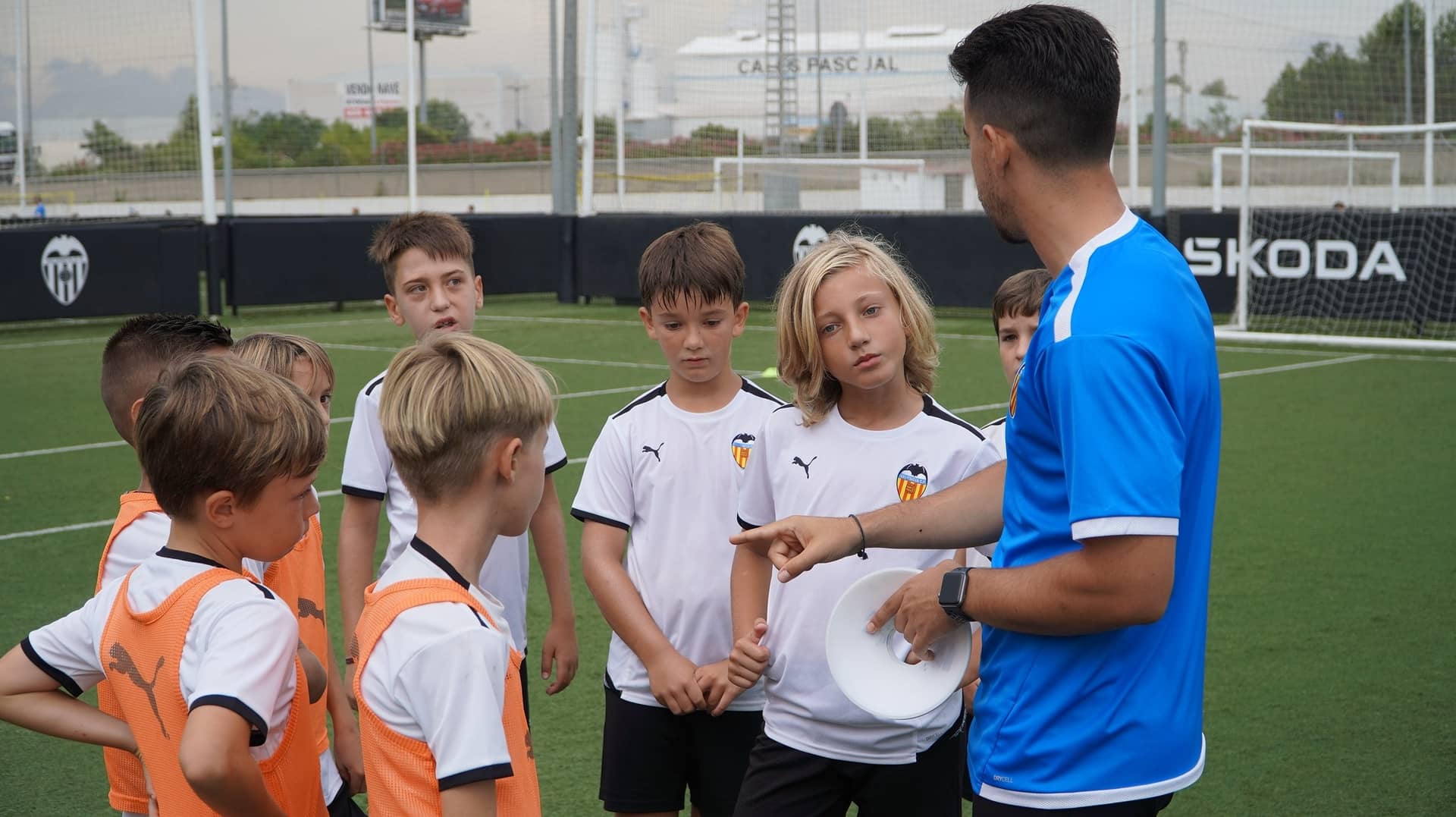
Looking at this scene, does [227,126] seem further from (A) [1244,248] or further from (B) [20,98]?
(A) [1244,248]

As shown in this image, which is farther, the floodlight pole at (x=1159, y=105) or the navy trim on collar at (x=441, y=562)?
the floodlight pole at (x=1159, y=105)

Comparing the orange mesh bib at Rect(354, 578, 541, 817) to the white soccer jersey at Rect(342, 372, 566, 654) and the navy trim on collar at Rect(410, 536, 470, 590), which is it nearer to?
the navy trim on collar at Rect(410, 536, 470, 590)

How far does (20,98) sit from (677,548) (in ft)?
65.4

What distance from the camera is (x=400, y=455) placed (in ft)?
7.22

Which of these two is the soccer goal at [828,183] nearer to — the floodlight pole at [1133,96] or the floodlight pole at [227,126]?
the floodlight pole at [1133,96]

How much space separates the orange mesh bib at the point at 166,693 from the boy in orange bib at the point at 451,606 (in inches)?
7.0

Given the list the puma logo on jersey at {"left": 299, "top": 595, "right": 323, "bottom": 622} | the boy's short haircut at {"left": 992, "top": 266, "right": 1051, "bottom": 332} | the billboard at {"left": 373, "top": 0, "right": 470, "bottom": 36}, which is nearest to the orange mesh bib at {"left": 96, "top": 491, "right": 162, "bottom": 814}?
the puma logo on jersey at {"left": 299, "top": 595, "right": 323, "bottom": 622}

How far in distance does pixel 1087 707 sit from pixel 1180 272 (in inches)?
25.9

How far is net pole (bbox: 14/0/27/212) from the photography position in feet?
63.5

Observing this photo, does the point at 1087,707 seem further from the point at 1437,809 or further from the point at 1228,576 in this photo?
the point at 1228,576

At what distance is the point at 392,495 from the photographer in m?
3.53

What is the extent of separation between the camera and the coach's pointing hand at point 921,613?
2.19 m

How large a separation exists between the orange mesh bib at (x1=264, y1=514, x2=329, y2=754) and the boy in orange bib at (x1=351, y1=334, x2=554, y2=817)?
2.47 feet

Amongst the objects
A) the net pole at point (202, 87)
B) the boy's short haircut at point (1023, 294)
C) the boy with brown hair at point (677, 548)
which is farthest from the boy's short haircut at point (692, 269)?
the net pole at point (202, 87)
